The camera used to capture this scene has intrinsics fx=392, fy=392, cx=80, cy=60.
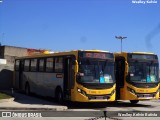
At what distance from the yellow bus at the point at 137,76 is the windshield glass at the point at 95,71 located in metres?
1.29

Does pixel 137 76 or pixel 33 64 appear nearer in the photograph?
pixel 137 76

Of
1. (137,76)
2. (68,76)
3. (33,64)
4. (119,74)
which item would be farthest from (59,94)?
(33,64)

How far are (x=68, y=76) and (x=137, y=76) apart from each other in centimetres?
383

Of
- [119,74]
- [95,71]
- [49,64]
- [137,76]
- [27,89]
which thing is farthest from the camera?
[27,89]

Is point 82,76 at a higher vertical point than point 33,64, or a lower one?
lower

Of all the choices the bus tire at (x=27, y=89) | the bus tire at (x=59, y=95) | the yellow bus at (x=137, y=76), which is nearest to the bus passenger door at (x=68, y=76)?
the bus tire at (x=59, y=95)

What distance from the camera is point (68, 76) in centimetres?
2064

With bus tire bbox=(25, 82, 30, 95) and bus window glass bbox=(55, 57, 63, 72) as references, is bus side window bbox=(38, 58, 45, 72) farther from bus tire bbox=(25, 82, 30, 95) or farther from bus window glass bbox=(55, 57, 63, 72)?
bus tire bbox=(25, 82, 30, 95)

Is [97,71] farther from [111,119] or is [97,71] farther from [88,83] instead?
[111,119]

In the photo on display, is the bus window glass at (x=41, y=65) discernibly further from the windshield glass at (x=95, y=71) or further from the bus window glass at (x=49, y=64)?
the windshield glass at (x=95, y=71)

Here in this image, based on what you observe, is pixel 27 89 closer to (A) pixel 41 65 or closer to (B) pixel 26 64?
(B) pixel 26 64

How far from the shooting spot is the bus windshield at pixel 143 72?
21.4m

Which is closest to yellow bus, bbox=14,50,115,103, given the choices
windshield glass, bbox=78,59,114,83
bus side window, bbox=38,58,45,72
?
windshield glass, bbox=78,59,114,83

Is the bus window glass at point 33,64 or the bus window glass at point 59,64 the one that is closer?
the bus window glass at point 59,64
